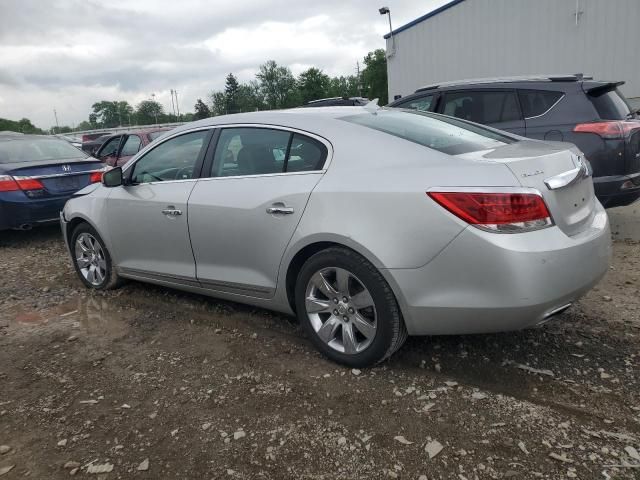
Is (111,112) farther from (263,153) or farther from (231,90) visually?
(263,153)

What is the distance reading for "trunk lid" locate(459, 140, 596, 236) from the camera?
2596mm

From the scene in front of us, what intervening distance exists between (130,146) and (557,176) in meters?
9.02

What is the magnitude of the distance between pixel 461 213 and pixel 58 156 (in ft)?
22.8

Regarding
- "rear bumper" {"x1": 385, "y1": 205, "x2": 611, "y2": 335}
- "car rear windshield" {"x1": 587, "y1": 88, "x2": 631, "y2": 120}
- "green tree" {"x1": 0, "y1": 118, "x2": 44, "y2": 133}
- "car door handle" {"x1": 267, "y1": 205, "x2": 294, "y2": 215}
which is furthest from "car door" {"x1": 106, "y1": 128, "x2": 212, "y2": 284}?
"green tree" {"x1": 0, "y1": 118, "x2": 44, "y2": 133}

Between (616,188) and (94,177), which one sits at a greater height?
(94,177)

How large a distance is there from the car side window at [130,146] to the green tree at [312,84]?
93.9 m

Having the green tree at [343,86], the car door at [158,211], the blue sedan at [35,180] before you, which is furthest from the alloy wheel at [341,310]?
the green tree at [343,86]

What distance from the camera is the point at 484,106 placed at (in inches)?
243

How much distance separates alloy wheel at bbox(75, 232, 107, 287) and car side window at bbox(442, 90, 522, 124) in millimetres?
4419

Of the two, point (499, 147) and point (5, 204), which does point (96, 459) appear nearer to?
point (499, 147)

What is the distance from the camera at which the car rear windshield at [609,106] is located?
519 cm

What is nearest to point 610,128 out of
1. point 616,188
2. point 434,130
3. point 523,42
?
point 616,188

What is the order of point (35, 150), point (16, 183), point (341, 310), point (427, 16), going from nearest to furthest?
point (341, 310), point (16, 183), point (35, 150), point (427, 16)

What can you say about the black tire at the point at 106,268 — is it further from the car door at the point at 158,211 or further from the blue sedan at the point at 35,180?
the blue sedan at the point at 35,180
